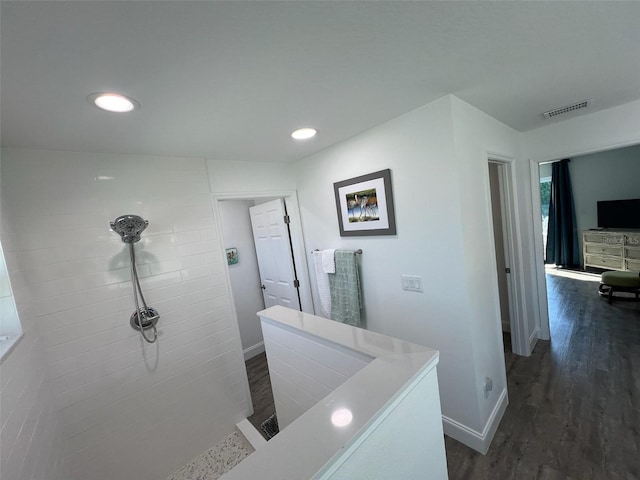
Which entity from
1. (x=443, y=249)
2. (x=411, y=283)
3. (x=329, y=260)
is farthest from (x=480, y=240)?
(x=329, y=260)

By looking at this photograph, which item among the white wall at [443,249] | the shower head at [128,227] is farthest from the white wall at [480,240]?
the shower head at [128,227]

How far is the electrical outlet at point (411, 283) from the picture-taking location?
1893mm

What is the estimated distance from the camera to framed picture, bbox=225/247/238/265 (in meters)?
3.43

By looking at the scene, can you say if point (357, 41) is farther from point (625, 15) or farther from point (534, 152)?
point (534, 152)

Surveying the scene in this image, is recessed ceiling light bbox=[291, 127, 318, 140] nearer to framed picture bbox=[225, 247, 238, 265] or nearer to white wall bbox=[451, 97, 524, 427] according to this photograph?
white wall bbox=[451, 97, 524, 427]

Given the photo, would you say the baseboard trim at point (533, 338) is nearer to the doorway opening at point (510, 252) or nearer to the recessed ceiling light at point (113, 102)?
the doorway opening at point (510, 252)

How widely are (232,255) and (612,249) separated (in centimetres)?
630

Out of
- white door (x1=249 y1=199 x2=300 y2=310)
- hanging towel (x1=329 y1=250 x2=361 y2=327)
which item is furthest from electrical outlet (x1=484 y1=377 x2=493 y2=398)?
white door (x1=249 y1=199 x2=300 y2=310)

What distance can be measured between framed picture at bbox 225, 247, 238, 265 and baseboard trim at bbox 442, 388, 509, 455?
2.76m

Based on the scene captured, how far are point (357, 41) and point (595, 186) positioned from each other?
6.36m

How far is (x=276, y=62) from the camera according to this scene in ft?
3.43

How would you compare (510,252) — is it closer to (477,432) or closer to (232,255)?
(477,432)

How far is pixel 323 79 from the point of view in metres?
1.21

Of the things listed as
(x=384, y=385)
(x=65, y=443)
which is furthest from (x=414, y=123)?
(x=65, y=443)
